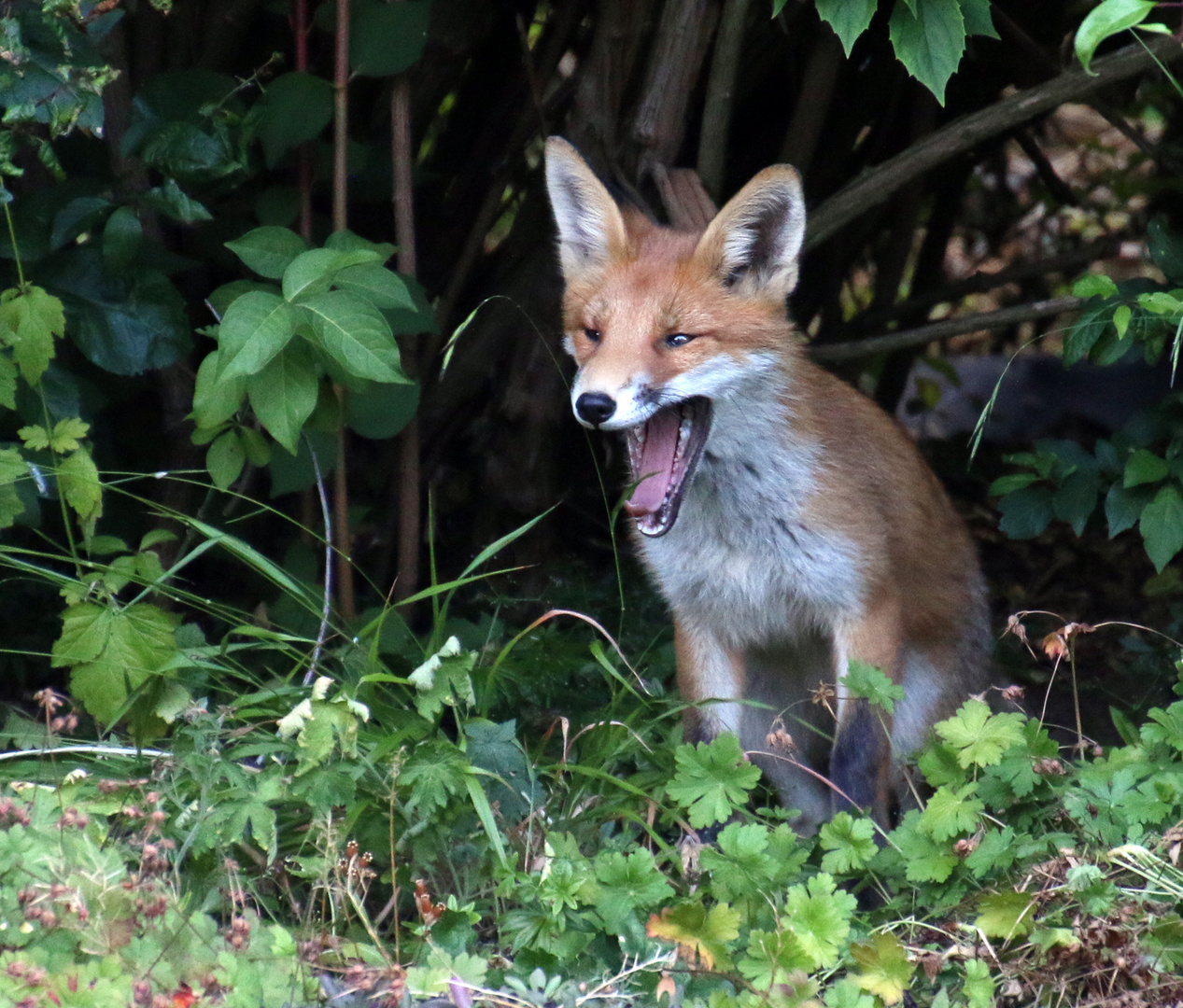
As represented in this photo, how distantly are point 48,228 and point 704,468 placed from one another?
193 cm

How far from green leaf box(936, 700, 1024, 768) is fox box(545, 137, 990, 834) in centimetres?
48

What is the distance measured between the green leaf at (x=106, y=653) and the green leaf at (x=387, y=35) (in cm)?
164

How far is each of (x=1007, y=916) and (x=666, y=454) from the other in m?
1.45

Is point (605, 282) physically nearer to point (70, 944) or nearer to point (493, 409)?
Result: point (493, 409)

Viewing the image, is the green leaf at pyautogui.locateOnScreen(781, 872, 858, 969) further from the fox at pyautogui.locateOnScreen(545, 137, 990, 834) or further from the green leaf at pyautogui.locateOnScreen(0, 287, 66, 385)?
the green leaf at pyautogui.locateOnScreen(0, 287, 66, 385)

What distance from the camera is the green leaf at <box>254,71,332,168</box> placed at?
142 inches

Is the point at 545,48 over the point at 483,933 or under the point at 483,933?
over

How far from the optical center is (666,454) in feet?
11.4

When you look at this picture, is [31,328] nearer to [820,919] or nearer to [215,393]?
[215,393]

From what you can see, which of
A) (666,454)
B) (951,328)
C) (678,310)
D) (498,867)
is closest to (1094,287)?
(951,328)

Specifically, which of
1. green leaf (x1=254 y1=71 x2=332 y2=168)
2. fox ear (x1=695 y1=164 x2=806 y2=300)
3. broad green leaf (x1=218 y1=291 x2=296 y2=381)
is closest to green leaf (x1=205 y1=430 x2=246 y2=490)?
broad green leaf (x1=218 y1=291 x2=296 y2=381)

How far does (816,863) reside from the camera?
11.3 ft

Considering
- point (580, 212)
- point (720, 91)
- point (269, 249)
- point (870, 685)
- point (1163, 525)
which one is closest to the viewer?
point (870, 685)

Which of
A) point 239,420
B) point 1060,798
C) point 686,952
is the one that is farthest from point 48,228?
point 1060,798
